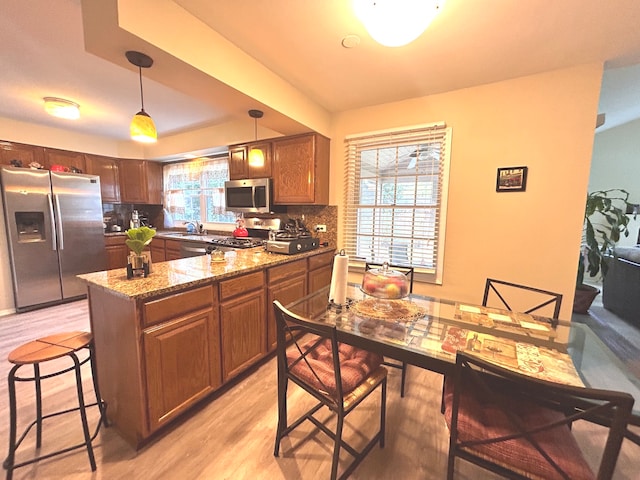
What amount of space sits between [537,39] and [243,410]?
321 centimetres

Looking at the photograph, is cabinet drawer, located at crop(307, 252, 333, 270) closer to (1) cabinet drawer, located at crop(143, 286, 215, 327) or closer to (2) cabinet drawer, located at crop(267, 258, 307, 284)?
(2) cabinet drawer, located at crop(267, 258, 307, 284)

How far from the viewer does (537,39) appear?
1.78 m

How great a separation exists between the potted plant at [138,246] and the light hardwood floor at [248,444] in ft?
3.28

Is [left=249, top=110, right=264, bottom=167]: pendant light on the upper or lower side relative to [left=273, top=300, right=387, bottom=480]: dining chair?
upper

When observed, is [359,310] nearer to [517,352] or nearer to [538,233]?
[517,352]

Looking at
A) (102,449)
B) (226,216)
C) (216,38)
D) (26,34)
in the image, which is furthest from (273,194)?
(102,449)

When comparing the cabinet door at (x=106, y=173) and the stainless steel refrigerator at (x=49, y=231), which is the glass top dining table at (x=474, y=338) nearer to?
the stainless steel refrigerator at (x=49, y=231)

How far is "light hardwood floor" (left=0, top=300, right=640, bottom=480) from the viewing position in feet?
4.49

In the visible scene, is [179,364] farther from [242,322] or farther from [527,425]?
[527,425]

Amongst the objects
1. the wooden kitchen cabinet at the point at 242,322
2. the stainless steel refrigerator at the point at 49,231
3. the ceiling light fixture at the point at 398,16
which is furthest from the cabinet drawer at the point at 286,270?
the stainless steel refrigerator at the point at 49,231

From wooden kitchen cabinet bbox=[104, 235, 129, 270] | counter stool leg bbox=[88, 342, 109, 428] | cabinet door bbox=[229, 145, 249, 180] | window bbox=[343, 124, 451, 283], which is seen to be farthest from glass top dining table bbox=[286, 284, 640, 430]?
wooden kitchen cabinet bbox=[104, 235, 129, 270]

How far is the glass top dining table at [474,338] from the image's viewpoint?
1.09 meters

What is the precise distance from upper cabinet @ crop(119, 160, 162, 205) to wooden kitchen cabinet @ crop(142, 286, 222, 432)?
4.02m

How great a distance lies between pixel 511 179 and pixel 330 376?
231cm
